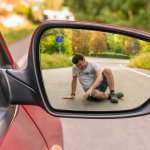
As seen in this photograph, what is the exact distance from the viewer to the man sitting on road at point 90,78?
191 centimetres

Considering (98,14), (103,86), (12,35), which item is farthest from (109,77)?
(98,14)

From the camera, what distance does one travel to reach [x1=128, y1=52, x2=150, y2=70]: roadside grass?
6.43 ft

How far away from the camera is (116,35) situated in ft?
6.53

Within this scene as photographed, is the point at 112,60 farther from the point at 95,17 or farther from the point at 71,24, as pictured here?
the point at 95,17

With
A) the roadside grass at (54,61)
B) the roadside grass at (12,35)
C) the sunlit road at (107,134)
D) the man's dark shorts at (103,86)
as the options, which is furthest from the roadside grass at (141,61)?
the roadside grass at (12,35)

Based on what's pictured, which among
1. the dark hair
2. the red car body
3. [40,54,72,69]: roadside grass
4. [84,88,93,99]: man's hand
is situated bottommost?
the red car body

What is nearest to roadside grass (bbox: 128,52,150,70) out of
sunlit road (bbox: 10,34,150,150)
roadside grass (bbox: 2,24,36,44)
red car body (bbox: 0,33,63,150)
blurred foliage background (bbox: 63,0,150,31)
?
red car body (bbox: 0,33,63,150)

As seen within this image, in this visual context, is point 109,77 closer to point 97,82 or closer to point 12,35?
point 97,82

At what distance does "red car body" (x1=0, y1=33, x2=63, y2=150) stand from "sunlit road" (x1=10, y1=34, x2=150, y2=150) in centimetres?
333

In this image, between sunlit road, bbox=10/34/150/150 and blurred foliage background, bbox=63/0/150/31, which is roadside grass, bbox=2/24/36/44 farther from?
sunlit road, bbox=10/34/150/150

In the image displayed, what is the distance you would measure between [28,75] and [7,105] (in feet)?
0.51

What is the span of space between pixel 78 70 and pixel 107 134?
4.71m

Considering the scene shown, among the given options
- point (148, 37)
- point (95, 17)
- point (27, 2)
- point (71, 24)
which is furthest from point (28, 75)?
point (27, 2)

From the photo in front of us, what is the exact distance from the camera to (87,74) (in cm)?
193
